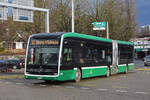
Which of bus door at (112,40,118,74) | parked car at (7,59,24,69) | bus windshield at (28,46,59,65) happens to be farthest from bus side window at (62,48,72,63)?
parked car at (7,59,24,69)

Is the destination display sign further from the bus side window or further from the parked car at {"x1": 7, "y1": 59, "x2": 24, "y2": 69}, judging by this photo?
the parked car at {"x1": 7, "y1": 59, "x2": 24, "y2": 69}

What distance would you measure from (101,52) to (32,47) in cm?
615

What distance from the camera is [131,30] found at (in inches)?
1977

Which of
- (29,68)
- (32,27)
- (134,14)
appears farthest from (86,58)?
(134,14)

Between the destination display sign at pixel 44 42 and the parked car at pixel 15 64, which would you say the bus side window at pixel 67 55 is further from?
the parked car at pixel 15 64

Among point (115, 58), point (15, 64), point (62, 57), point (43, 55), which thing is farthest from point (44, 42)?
→ point (15, 64)

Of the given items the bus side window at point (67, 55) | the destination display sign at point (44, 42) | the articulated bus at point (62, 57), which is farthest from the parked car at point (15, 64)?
the bus side window at point (67, 55)

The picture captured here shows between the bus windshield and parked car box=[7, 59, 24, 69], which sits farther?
parked car box=[7, 59, 24, 69]

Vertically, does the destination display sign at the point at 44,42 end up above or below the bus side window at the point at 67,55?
above

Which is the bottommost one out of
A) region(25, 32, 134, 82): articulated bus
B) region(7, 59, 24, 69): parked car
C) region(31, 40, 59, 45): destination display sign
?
region(7, 59, 24, 69): parked car

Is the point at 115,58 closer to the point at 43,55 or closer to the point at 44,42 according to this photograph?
the point at 44,42

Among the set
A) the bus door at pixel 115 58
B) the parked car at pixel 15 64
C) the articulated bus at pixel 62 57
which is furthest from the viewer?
the parked car at pixel 15 64

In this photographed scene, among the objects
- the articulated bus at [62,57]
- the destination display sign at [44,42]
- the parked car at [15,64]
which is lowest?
the parked car at [15,64]

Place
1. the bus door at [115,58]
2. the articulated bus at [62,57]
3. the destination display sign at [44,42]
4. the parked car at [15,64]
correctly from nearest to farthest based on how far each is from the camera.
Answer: the articulated bus at [62,57] < the destination display sign at [44,42] < the bus door at [115,58] < the parked car at [15,64]
